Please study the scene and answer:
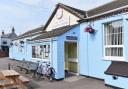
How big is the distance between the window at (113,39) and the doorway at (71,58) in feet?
11.3

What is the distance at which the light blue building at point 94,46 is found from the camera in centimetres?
1155

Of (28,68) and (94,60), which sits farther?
(28,68)

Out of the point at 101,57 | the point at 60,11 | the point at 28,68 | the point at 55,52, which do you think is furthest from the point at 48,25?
the point at 101,57

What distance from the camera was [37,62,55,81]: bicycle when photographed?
47.0 ft

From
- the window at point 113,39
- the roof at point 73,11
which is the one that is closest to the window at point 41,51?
the roof at point 73,11

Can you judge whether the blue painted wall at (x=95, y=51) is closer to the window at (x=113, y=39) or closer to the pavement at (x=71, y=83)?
the window at (x=113, y=39)

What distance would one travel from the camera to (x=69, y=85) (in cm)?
1260

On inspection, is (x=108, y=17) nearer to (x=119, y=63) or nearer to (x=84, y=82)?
(x=119, y=63)

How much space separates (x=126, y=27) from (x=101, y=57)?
2.75 metres

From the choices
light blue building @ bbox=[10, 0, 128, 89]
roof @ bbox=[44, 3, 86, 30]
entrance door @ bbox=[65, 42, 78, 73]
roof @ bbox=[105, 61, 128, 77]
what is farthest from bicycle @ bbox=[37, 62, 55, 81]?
roof @ bbox=[44, 3, 86, 30]

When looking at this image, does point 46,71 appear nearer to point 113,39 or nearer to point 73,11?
point 113,39

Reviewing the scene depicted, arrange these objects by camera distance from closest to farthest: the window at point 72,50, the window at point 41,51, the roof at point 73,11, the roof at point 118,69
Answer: the roof at point 118,69 < the window at point 41,51 < the roof at point 73,11 < the window at point 72,50

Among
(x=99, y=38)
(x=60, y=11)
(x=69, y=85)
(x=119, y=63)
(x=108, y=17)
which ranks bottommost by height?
(x=69, y=85)

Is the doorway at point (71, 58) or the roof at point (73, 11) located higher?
the roof at point (73, 11)
